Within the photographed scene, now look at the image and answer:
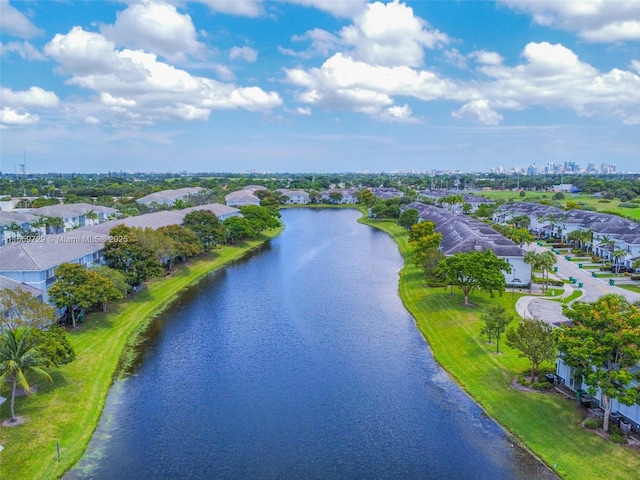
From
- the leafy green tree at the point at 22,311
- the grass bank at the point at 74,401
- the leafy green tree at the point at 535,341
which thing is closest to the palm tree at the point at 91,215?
the grass bank at the point at 74,401

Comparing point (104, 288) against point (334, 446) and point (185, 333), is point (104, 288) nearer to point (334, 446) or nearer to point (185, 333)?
point (185, 333)

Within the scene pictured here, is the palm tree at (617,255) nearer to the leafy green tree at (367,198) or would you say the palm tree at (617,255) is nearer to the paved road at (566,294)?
the paved road at (566,294)

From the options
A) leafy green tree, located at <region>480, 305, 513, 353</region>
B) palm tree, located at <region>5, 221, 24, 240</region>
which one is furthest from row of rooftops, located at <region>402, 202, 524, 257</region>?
palm tree, located at <region>5, 221, 24, 240</region>

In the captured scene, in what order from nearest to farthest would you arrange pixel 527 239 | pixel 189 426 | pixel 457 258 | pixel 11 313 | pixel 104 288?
pixel 189 426, pixel 11 313, pixel 104 288, pixel 457 258, pixel 527 239

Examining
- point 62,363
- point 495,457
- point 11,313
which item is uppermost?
point 11,313

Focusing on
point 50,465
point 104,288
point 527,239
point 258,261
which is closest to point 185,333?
point 104,288

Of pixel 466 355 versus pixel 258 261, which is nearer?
pixel 466 355

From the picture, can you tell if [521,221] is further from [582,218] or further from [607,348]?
[607,348]

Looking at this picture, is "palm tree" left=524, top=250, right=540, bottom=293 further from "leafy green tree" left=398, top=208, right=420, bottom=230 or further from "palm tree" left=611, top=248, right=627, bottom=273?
"leafy green tree" left=398, top=208, right=420, bottom=230
